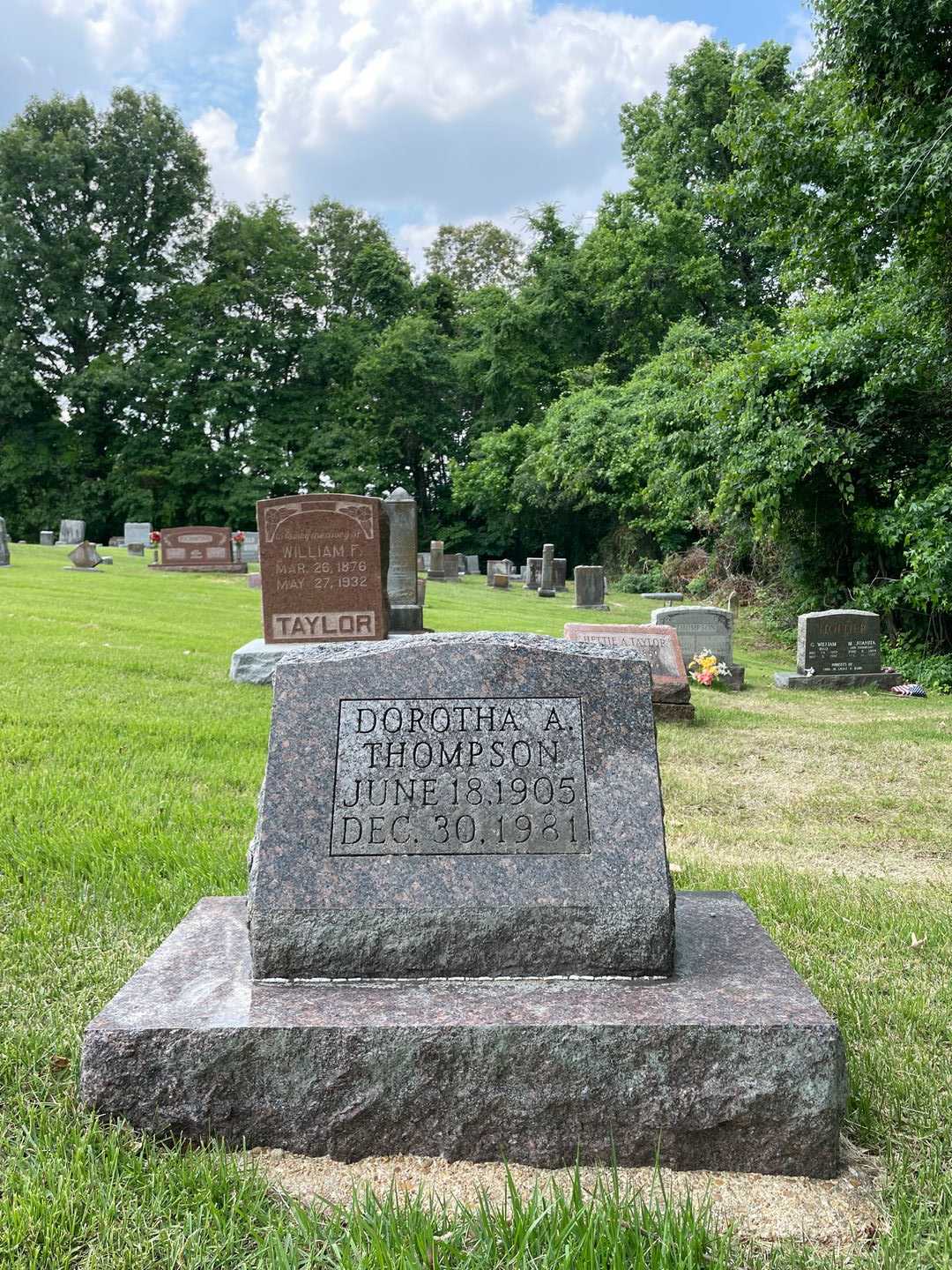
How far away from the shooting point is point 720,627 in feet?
40.5

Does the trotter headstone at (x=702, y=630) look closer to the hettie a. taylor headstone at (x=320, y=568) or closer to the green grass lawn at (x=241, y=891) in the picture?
the green grass lawn at (x=241, y=891)

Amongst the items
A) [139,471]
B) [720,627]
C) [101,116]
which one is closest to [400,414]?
[139,471]

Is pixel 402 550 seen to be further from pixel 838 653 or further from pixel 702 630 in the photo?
pixel 838 653

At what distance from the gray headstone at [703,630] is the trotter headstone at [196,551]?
1536cm

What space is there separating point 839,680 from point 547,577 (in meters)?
14.8

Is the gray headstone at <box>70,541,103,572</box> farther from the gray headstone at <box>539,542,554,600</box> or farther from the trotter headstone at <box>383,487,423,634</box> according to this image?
the gray headstone at <box>539,542,554,600</box>

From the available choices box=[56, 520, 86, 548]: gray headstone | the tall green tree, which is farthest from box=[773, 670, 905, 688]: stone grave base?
the tall green tree

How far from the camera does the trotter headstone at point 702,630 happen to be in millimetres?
12312

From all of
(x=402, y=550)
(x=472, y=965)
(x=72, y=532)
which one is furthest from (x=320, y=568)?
(x=72, y=532)

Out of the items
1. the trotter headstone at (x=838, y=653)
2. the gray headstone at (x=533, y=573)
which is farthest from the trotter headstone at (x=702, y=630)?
the gray headstone at (x=533, y=573)

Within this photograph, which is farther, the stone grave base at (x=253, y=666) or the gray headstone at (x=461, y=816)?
the stone grave base at (x=253, y=666)

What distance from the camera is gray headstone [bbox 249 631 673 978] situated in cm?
251

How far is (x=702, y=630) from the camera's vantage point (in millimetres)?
12359

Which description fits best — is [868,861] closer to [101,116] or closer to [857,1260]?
[857,1260]
